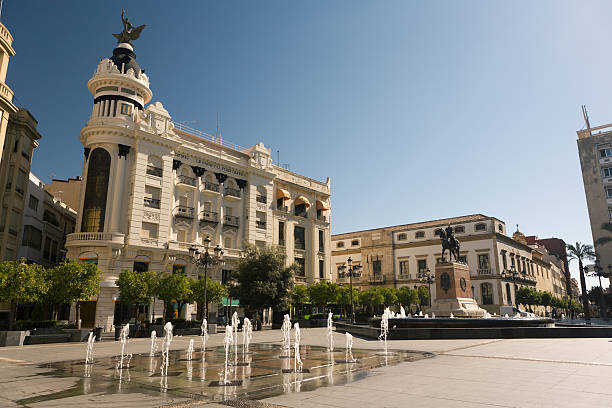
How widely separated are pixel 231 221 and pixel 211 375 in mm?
32373

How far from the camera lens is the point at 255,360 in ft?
41.4

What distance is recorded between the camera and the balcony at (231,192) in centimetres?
4153

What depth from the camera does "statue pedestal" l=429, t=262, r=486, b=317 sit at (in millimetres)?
24828

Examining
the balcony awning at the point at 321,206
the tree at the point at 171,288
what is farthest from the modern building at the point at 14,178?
the balcony awning at the point at 321,206

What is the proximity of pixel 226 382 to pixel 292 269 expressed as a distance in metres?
27.2

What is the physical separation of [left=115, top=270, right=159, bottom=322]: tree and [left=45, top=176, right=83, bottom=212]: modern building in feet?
91.3

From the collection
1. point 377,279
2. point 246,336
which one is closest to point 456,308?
point 246,336

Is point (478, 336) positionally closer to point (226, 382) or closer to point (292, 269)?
point (226, 382)

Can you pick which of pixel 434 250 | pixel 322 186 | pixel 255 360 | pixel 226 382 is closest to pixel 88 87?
pixel 322 186

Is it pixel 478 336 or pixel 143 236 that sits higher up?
pixel 143 236

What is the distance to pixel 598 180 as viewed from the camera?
62.1 metres

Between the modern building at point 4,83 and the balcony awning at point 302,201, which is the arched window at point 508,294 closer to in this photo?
the balcony awning at point 302,201

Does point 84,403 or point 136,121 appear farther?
point 136,121

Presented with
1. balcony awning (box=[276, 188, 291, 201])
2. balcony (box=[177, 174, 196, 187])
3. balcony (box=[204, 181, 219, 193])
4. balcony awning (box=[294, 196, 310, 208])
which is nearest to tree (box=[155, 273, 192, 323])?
balcony (box=[177, 174, 196, 187])
